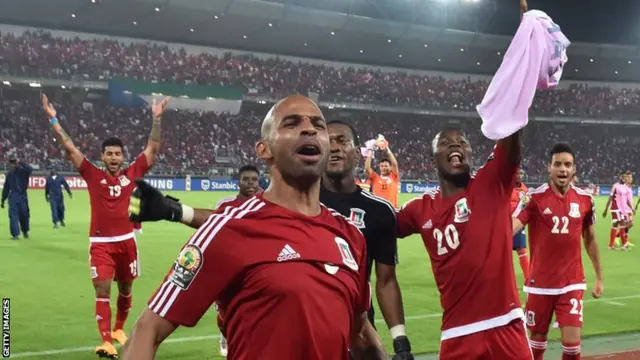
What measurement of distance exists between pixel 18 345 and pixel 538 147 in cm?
5585

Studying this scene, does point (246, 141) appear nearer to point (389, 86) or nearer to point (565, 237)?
point (389, 86)

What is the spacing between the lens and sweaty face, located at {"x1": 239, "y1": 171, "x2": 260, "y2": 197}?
7.11 m

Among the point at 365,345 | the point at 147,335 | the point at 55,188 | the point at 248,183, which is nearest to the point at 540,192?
the point at 248,183

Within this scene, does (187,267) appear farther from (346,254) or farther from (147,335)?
(346,254)

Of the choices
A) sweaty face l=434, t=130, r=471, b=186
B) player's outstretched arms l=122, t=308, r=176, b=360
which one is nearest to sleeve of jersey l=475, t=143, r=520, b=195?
sweaty face l=434, t=130, r=471, b=186

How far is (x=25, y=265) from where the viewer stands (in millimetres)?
12961

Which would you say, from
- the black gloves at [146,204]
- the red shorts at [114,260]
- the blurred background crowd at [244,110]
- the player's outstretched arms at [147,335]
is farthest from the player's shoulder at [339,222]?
the blurred background crowd at [244,110]

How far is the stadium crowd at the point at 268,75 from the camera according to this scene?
41125mm

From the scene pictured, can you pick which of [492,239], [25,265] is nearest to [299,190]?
[492,239]

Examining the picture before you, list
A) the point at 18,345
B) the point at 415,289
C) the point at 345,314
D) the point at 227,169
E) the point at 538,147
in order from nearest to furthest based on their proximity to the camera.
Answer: the point at 345,314 → the point at 18,345 → the point at 415,289 → the point at 227,169 → the point at 538,147

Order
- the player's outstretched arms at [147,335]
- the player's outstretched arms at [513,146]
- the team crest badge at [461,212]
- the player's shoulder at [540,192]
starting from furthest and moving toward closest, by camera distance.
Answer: the player's shoulder at [540,192], the team crest badge at [461,212], the player's outstretched arms at [513,146], the player's outstretched arms at [147,335]

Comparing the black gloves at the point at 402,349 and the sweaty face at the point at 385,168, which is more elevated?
the sweaty face at the point at 385,168

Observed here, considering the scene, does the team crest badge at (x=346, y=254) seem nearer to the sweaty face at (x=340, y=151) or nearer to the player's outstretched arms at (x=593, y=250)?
the sweaty face at (x=340, y=151)

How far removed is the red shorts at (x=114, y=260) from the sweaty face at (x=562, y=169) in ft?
15.7
